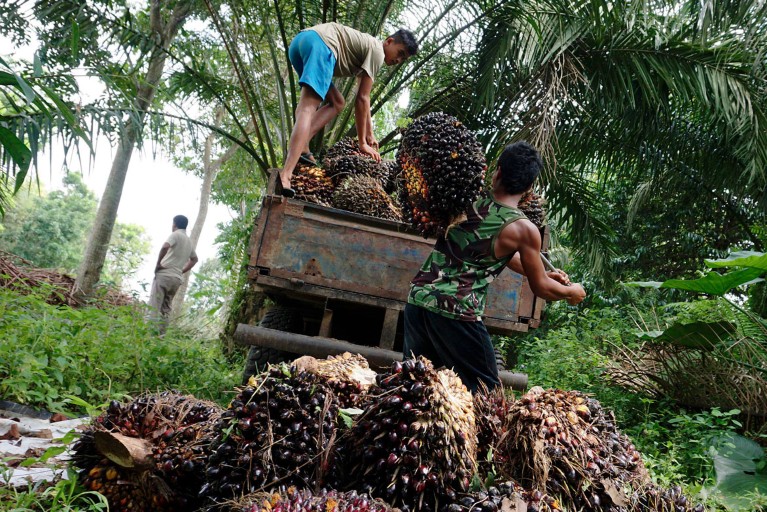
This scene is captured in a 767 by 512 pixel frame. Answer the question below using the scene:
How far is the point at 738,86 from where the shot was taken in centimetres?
643

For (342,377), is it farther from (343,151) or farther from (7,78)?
(343,151)

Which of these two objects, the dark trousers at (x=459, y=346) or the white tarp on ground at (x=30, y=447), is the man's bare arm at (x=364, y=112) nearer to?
the dark trousers at (x=459, y=346)

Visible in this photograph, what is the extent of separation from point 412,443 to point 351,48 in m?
3.65

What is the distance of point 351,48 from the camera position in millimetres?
4559

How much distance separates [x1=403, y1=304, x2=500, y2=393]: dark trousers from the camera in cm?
285

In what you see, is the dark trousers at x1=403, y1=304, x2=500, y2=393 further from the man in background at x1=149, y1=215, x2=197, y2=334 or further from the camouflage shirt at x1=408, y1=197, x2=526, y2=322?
the man in background at x1=149, y1=215, x2=197, y2=334

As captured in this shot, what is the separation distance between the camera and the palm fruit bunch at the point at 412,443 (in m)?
1.48

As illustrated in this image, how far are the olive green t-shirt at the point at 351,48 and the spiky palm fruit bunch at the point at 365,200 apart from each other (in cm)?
94

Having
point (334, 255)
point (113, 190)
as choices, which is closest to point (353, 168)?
point (334, 255)

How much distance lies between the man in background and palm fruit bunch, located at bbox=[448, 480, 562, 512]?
24.1ft

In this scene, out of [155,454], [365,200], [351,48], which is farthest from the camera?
[351,48]

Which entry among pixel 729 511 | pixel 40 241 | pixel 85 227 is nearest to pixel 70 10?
pixel 729 511

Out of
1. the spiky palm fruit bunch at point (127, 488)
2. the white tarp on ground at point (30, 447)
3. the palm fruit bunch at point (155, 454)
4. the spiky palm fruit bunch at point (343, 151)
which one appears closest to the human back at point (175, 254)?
the spiky palm fruit bunch at point (343, 151)

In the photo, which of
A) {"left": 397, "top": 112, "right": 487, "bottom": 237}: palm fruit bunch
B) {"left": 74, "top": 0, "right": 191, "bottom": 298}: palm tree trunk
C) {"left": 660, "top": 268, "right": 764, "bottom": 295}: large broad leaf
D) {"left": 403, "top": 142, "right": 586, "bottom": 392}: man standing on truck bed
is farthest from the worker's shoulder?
{"left": 74, "top": 0, "right": 191, "bottom": 298}: palm tree trunk
